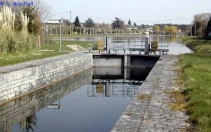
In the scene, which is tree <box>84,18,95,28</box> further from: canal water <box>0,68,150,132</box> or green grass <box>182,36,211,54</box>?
canal water <box>0,68,150,132</box>

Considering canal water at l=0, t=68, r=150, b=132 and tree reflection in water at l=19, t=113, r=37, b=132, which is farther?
canal water at l=0, t=68, r=150, b=132

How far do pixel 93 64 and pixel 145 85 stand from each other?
1634 centimetres

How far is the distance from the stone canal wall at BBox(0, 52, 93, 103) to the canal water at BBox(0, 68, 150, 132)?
0.29 meters

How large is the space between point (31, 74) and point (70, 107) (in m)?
2.39

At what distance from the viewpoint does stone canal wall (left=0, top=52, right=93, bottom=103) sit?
1202cm

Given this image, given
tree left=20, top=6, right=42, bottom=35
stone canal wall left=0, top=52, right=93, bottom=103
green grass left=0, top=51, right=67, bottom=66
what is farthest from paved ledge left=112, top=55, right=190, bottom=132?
tree left=20, top=6, right=42, bottom=35

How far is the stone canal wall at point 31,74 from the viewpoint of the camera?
12.0m

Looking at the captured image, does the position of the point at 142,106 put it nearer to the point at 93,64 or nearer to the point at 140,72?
the point at 140,72

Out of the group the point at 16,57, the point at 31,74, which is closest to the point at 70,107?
the point at 31,74

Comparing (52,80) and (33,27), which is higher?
(33,27)

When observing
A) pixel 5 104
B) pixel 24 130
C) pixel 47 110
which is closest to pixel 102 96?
pixel 47 110

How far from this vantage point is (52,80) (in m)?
17.1

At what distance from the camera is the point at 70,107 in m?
12.8

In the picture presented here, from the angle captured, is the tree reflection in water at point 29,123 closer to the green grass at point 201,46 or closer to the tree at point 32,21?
the tree at point 32,21
